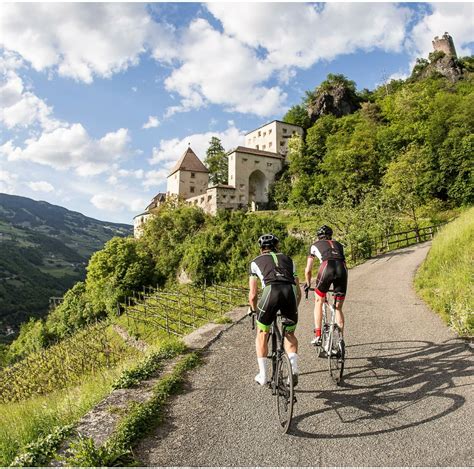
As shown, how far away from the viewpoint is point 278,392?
4750mm

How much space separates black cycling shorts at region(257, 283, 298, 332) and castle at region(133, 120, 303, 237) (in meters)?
49.4

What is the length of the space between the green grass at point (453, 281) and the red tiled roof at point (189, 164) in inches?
2156

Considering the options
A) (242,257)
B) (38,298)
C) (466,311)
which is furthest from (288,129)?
(38,298)

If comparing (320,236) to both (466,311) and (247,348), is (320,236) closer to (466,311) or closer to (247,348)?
(247,348)

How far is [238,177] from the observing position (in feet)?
200

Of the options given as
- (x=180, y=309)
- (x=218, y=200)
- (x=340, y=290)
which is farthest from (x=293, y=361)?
(x=218, y=200)

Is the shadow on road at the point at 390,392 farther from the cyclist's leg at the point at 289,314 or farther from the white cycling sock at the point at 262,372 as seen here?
the cyclist's leg at the point at 289,314

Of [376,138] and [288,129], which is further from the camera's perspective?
[288,129]

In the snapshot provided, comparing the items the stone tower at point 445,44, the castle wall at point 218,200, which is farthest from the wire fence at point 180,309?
the stone tower at point 445,44

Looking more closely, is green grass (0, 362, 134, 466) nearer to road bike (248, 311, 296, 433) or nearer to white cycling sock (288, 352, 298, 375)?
road bike (248, 311, 296, 433)

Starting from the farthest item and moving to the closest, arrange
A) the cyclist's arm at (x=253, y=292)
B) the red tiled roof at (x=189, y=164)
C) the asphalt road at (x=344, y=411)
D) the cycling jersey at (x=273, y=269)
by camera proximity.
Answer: the red tiled roof at (x=189, y=164) < the cyclist's arm at (x=253, y=292) < the cycling jersey at (x=273, y=269) < the asphalt road at (x=344, y=411)

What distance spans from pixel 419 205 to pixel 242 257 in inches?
880

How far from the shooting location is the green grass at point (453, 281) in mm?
8195

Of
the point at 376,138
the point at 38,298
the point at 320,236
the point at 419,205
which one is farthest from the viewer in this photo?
the point at 38,298
